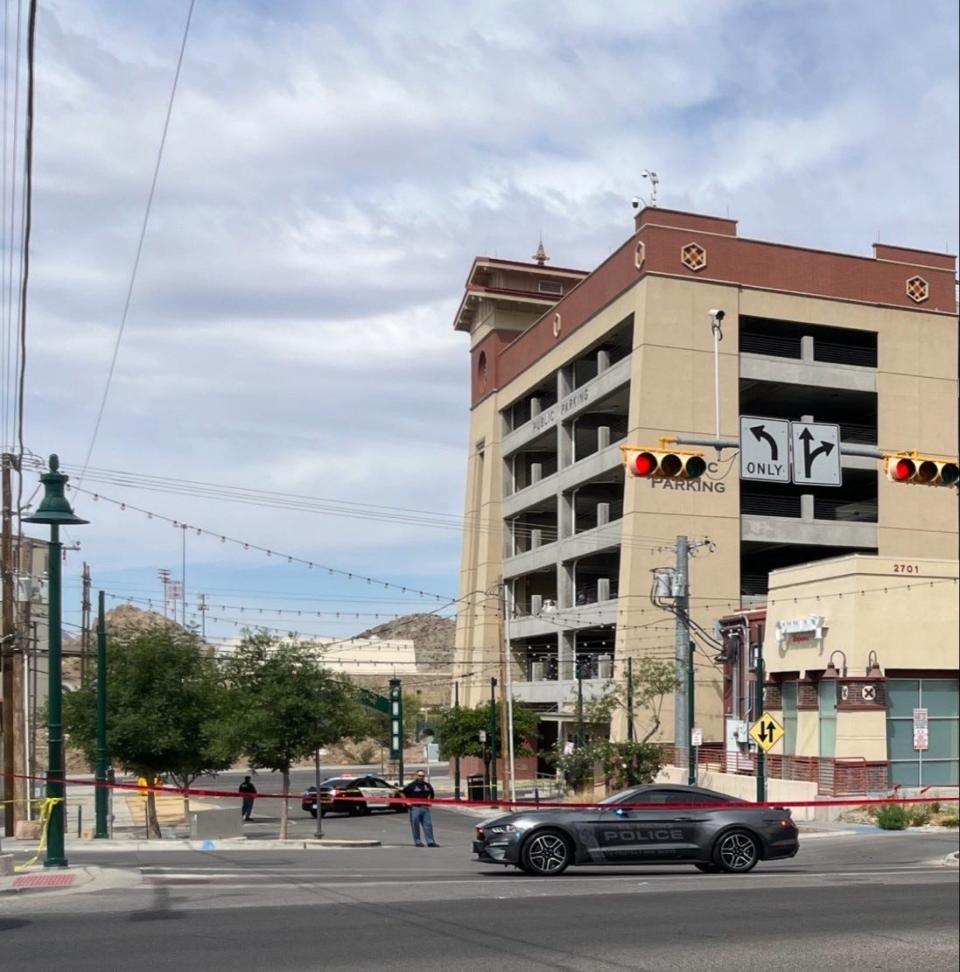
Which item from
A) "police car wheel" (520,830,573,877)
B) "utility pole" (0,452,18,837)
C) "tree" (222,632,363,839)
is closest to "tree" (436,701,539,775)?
"tree" (222,632,363,839)

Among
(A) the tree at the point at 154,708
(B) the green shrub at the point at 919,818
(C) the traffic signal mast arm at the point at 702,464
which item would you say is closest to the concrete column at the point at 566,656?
(A) the tree at the point at 154,708

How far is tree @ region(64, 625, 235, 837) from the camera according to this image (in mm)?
37094

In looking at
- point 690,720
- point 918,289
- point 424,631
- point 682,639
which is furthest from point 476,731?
point 424,631

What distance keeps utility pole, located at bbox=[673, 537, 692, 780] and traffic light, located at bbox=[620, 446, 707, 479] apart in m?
24.1

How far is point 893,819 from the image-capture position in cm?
3369

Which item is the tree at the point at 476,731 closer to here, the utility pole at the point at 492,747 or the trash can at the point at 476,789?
the utility pole at the point at 492,747

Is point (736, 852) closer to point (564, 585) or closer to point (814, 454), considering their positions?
point (814, 454)

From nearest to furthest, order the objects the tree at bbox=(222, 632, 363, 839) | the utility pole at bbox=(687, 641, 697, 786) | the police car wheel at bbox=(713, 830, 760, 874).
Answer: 1. the police car wheel at bbox=(713, 830, 760, 874)
2. the tree at bbox=(222, 632, 363, 839)
3. the utility pole at bbox=(687, 641, 697, 786)

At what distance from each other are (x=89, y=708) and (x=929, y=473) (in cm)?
2689

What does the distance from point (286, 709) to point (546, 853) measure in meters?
15.5

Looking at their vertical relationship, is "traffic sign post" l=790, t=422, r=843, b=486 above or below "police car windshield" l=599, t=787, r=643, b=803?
above

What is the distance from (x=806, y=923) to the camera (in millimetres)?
14078

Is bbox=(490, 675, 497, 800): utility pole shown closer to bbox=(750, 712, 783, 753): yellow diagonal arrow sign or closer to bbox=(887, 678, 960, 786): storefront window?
bbox=(887, 678, 960, 786): storefront window

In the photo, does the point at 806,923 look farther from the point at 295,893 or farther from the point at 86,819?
the point at 86,819
